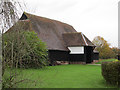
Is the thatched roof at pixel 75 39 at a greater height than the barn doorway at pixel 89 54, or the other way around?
the thatched roof at pixel 75 39

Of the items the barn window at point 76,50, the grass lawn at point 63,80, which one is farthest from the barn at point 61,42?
the grass lawn at point 63,80

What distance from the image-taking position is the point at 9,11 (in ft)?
21.0

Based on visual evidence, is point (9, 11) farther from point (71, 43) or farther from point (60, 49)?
point (71, 43)

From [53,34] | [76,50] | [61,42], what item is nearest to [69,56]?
[76,50]

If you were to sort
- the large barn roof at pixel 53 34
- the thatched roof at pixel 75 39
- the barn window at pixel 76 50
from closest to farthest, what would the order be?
the large barn roof at pixel 53 34 → the barn window at pixel 76 50 → the thatched roof at pixel 75 39

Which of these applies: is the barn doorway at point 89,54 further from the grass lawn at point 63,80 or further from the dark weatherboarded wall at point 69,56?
the grass lawn at point 63,80

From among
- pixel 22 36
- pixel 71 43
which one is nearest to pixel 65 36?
pixel 71 43

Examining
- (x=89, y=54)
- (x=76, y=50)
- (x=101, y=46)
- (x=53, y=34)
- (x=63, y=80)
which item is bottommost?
(x=63, y=80)

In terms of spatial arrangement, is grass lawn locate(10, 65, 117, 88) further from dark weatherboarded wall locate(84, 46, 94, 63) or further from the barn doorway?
the barn doorway

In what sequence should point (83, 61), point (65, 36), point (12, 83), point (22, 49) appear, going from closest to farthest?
point (22, 49), point (12, 83), point (83, 61), point (65, 36)

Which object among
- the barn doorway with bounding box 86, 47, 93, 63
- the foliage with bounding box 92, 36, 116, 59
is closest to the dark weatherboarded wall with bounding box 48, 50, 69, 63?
the barn doorway with bounding box 86, 47, 93, 63

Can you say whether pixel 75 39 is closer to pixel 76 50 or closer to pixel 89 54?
pixel 76 50

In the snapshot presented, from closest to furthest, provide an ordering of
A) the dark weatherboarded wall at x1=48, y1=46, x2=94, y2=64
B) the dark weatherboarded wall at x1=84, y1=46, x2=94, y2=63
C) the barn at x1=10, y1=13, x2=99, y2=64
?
the dark weatherboarded wall at x1=48, y1=46, x2=94, y2=64, the barn at x1=10, y1=13, x2=99, y2=64, the dark weatherboarded wall at x1=84, y1=46, x2=94, y2=63

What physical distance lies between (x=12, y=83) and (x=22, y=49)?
5.17ft
